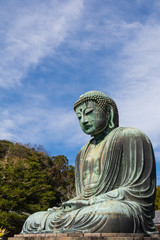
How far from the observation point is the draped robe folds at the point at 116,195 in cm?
477

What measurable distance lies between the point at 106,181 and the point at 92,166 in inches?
24.6

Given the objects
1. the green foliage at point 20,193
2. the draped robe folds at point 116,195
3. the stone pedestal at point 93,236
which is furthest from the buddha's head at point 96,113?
the green foliage at point 20,193

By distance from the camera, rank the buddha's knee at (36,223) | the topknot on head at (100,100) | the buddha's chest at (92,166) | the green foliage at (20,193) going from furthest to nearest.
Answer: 1. the green foliage at (20,193)
2. the topknot on head at (100,100)
3. the buddha's chest at (92,166)
4. the buddha's knee at (36,223)

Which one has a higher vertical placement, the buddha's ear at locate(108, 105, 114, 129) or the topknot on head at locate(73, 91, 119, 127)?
the topknot on head at locate(73, 91, 119, 127)

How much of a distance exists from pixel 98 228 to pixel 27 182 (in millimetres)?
16876

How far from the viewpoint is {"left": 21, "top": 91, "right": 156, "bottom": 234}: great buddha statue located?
4.82 metres

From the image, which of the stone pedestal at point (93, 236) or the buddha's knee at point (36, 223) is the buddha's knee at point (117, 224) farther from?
the buddha's knee at point (36, 223)

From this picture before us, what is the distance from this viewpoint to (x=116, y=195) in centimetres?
543

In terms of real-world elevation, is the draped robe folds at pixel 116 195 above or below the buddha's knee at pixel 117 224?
above

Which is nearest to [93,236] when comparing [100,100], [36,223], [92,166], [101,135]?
[36,223]

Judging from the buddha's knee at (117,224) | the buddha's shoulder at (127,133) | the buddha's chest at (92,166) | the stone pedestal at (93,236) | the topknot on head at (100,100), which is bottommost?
the stone pedestal at (93,236)

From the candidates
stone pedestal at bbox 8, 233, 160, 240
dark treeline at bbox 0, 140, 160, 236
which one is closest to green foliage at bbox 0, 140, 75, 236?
dark treeline at bbox 0, 140, 160, 236

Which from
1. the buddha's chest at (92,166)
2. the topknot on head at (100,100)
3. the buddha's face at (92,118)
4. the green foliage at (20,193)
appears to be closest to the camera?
the buddha's chest at (92,166)

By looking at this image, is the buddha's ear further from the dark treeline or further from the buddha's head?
the dark treeline
